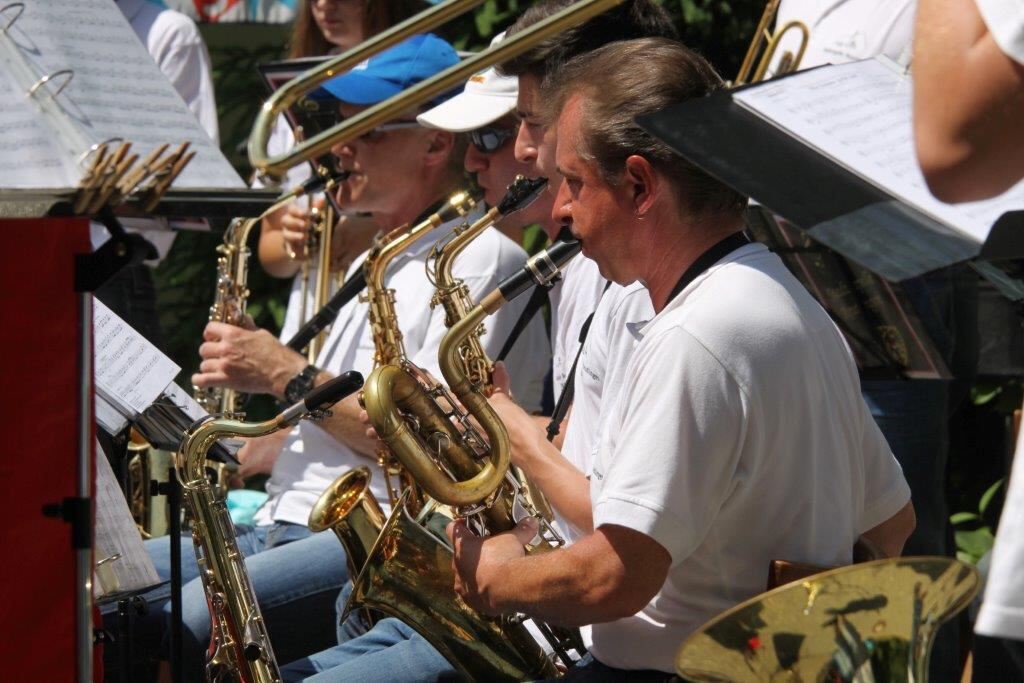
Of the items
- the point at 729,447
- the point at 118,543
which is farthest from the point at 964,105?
the point at 118,543

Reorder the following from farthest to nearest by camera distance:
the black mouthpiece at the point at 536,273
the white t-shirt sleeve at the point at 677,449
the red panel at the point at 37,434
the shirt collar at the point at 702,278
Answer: the black mouthpiece at the point at 536,273
the shirt collar at the point at 702,278
the white t-shirt sleeve at the point at 677,449
the red panel at the point at 37,434

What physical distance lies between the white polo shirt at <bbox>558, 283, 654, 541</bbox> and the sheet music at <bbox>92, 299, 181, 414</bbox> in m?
0.85

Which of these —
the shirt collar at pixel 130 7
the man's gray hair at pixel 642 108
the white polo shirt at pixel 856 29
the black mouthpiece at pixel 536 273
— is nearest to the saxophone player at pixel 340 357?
the black mouthpiece at pixel 536 273

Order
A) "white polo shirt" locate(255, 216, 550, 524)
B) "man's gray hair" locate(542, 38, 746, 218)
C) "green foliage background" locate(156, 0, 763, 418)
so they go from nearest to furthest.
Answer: "man's gray hair" locate(542, 38, 746, 218) → "white polo shirt" locate(255, 216, 550, 524) → "green foliage background" locate(156, 0, 763, 418)

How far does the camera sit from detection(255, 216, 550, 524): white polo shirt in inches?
141

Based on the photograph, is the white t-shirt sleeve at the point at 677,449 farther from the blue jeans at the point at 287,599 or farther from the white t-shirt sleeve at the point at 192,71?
the white t-shirt sleeve at the point at 192,71

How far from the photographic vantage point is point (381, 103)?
195 cm

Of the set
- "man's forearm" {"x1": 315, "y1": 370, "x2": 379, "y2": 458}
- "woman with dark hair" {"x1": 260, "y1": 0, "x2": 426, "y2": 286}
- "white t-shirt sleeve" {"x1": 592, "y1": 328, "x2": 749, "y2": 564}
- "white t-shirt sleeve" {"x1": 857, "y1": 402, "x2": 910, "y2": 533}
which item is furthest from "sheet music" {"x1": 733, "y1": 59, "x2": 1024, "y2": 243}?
"woman with dark hair" {"x1": 260, "y1": 0, "x2": 426, "y2": 286}

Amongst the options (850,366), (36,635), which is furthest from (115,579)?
(850,366)

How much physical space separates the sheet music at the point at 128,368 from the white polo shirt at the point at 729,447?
1078 mm

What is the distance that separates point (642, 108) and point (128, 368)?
128 centimetres

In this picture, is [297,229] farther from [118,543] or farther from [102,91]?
[102,91]

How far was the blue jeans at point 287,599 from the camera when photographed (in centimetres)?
346

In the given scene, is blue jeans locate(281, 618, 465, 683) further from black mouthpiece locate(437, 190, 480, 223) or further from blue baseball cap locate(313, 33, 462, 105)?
blue baseball cap locate(313, 33, 462, 105)
